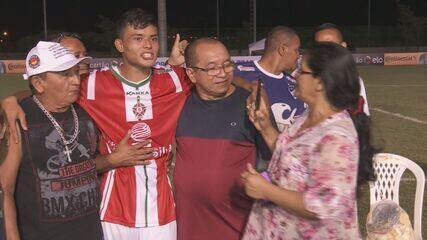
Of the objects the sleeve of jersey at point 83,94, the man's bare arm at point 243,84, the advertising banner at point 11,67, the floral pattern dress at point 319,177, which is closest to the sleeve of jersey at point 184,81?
the man's bare arm at point 243,84

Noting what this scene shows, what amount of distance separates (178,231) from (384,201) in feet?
5.62

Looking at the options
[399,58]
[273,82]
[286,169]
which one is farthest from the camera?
[399,58]

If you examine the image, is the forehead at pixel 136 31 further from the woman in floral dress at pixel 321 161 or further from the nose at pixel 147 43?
the woman in floral dress at pixel 321 161

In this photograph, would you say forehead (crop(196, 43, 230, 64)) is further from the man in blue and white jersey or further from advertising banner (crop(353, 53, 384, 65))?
advertising banner (crop(353, 53, 384, 65))

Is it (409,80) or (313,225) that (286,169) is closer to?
(313,225)

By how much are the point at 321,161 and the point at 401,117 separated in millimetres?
12051

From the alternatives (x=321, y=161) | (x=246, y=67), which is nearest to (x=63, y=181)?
(x=321, y=161)

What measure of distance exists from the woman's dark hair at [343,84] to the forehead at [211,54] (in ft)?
2.70

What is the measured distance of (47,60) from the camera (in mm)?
3193

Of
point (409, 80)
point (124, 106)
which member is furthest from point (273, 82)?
point (409, 80)

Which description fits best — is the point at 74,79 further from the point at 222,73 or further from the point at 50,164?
the point at 222,73

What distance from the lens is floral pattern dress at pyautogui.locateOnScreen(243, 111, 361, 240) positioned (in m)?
2.59

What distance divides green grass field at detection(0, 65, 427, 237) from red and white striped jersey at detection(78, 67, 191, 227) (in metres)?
1.31

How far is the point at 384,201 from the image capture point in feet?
14.8
